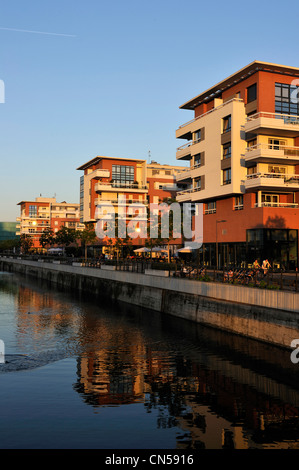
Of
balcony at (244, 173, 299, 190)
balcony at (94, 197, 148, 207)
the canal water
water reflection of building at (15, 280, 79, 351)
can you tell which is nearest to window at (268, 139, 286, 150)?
balcony at (244, 173, 299, 190)

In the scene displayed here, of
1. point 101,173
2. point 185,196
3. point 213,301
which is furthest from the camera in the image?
point 101,173

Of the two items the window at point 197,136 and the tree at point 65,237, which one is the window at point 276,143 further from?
the tree at point 65,237

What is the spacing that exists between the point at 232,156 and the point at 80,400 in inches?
1397

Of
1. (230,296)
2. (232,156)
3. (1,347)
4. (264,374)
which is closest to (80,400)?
(264,374)

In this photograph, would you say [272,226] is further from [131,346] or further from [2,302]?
[2,302]

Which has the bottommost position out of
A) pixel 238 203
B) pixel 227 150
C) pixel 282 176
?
pixel 238 203

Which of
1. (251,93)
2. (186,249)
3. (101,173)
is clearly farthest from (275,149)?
(101,173)

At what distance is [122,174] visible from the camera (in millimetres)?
91688

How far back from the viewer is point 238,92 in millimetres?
47062

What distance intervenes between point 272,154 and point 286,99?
21.9 feet

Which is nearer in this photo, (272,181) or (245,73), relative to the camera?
(272,181)

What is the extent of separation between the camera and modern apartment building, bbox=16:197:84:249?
144 meters

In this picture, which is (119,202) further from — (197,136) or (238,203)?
(238,203)

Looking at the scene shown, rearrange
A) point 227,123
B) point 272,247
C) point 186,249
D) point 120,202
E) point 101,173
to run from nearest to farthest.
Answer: point 272,247 → point 227,123 → point 186,249 → point 101,173 → point 120,202
